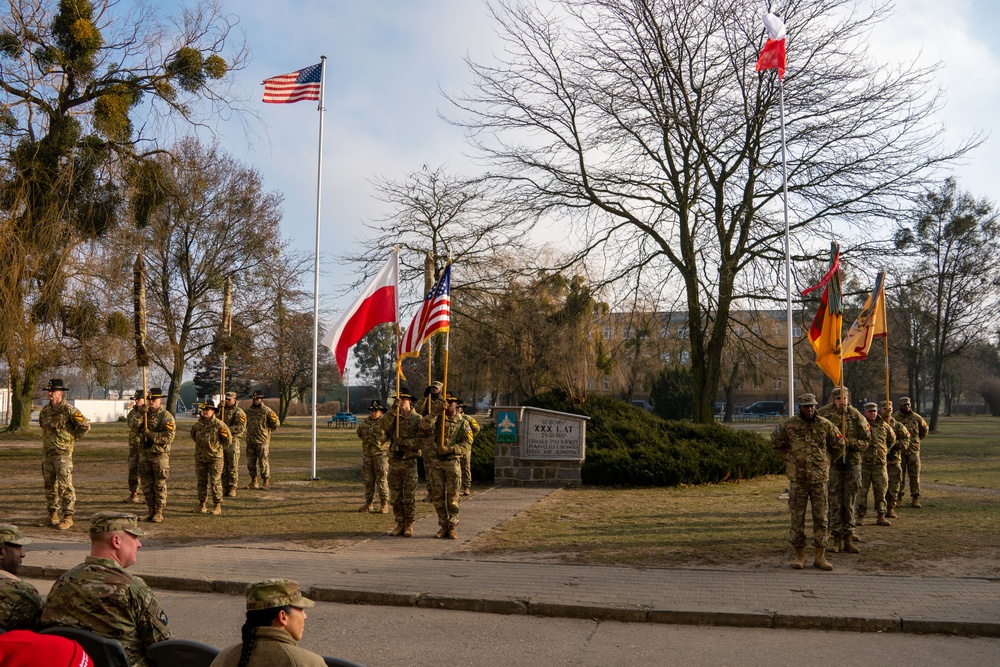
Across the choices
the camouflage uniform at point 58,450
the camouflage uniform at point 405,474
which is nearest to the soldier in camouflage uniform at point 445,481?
the camouflage uniform at point 405,474

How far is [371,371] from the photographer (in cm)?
11162

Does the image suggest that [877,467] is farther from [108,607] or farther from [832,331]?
[108,607]

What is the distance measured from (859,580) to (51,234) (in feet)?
63.0

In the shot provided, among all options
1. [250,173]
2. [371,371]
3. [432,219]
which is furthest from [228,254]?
[371,371]

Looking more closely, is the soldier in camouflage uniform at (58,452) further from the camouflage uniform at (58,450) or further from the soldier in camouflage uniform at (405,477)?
the soldier in camouflage uniform at (405,477)

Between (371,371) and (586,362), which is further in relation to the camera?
(371,371)

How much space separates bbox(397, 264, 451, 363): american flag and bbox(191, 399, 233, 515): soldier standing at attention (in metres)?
3.75

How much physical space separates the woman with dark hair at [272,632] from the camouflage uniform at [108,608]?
3.15 ft

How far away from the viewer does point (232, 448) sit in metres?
16.6

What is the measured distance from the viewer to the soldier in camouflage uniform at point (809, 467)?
32.7 ft

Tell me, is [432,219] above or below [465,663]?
above

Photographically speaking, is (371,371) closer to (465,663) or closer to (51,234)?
(51,234)

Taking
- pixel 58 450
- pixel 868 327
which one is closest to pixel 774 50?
pixel 868 327

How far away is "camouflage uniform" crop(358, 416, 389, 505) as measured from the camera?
14734 millimetres
